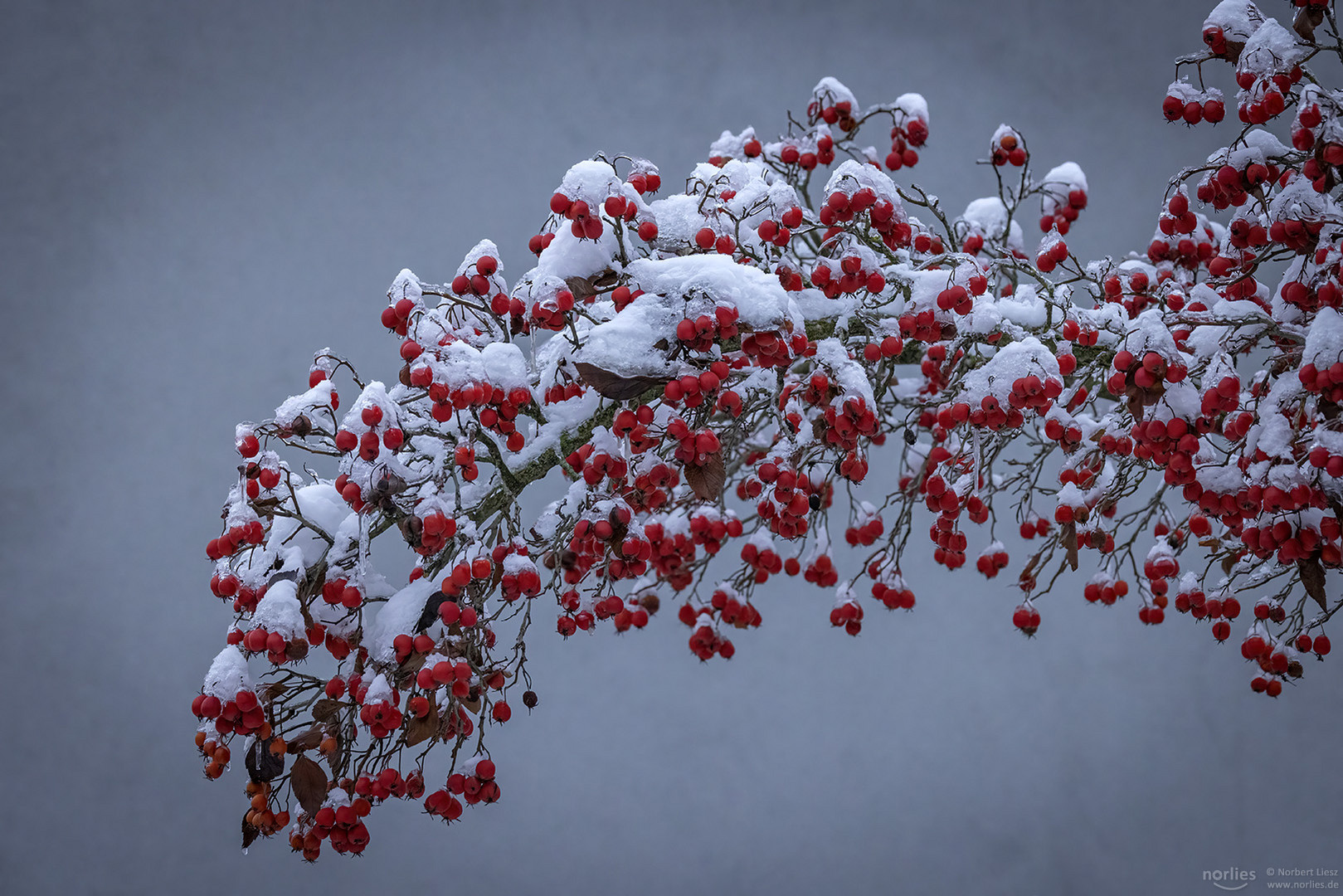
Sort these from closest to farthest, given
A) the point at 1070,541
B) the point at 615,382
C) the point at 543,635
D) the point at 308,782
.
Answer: the point at 615,382 < the point at 308,782 < the point at 1070,541 < the point at 543,635

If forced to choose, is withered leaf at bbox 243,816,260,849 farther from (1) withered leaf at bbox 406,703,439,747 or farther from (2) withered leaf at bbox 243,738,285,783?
(1) withered leaf at bbox 406,703,439,747

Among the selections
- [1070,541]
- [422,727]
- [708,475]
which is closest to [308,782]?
[422,727]

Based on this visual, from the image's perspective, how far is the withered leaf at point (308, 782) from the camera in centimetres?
128

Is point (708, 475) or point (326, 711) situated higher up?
point (708, 475)

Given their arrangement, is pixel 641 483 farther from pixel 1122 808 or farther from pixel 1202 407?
pixel 1122 808

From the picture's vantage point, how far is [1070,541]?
1427mm

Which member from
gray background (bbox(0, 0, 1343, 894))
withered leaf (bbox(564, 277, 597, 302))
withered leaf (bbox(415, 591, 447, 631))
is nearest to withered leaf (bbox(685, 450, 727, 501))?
withered leaf (bbox(564, 277, 597, 302))

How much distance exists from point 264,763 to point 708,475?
28.5 inches

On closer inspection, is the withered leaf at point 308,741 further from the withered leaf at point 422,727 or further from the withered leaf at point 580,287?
the withered leaf at point 580,287

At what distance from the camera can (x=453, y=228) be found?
9.95 ft

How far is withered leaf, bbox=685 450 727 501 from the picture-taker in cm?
127

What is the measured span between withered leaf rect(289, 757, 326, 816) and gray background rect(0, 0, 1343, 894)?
1654 mm

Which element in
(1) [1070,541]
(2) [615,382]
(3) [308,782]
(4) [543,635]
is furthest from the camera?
(4) [543,635]

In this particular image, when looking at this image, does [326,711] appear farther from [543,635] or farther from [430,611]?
[543,635]
